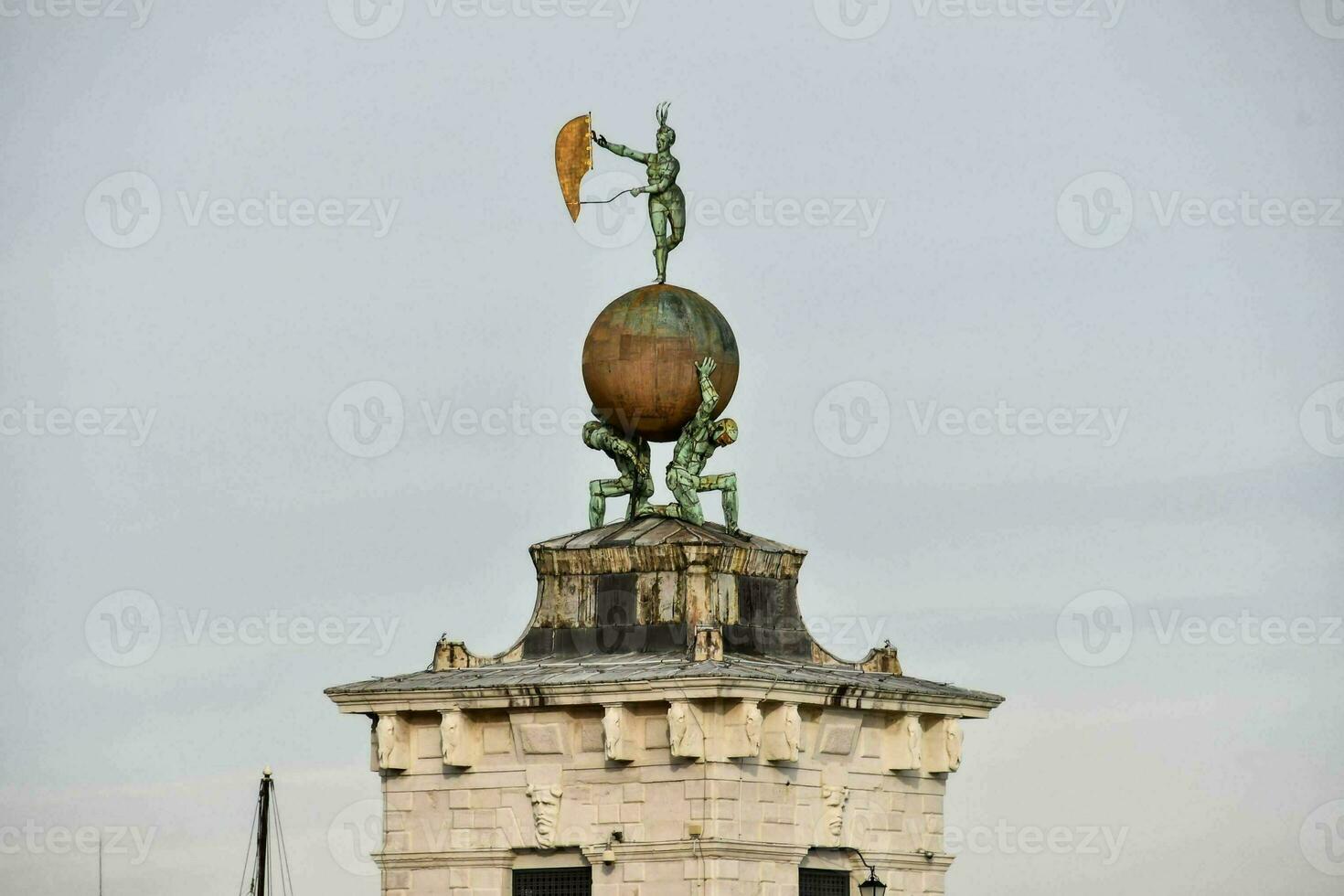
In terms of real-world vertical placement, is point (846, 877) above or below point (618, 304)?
below

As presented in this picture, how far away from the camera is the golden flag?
2293 inches

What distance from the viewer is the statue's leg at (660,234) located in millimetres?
58656

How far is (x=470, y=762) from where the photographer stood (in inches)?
2169

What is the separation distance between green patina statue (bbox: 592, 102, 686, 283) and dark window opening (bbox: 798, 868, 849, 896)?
34.1 feet

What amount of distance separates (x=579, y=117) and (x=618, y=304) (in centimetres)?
319

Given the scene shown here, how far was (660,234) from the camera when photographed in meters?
58.8

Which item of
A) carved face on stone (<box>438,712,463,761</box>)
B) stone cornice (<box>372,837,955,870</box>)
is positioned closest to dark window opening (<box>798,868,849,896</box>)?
stone cornice (<box>372,837,955,870</box>)

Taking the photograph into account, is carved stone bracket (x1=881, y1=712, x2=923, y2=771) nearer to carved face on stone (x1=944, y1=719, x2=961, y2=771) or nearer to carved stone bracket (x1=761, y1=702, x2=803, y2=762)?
carved face on stone (x1=944, y1=719, x2=961, y2=771)

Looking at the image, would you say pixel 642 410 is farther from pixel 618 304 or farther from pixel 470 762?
pixel 470 762

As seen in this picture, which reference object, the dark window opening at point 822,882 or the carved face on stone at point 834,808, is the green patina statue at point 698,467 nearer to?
the carved face on stone at point 834,808

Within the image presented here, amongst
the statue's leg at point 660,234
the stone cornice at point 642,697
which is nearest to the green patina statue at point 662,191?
the statue's leg at point 660,234

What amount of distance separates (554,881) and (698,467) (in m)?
Answer: 7.40

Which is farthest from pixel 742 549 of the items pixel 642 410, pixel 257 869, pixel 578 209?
pixel 257 869

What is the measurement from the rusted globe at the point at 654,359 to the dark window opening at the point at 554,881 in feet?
24.9
